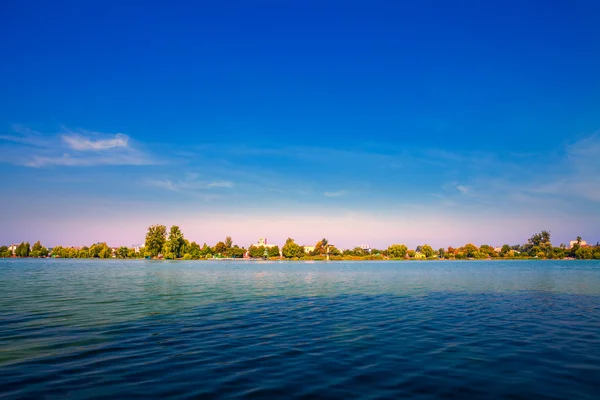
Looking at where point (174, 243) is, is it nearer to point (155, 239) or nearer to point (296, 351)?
point (155, 239)

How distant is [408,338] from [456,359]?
3.43 m

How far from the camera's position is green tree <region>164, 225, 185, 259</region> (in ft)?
568

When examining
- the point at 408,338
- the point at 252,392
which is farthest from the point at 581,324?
the point at 252,392

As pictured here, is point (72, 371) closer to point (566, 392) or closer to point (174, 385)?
point (174, 385)

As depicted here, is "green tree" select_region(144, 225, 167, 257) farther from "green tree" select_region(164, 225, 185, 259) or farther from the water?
the water

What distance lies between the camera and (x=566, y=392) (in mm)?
9461

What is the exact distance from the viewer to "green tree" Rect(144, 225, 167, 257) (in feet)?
570

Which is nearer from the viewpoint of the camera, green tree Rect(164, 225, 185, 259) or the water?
the water

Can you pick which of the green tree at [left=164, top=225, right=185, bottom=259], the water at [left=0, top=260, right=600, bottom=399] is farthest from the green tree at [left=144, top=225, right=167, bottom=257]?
the water at [left=0, top=260, right=600, bottom=399]

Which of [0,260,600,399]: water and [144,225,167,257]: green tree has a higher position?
[144,225,167,257]: green tree

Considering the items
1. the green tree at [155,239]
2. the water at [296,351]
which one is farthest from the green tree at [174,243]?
the water at [296,351]

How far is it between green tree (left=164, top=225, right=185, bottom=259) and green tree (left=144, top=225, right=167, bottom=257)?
422cm

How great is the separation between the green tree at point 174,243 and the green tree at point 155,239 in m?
4.22

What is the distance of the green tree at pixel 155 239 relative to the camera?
570ft
